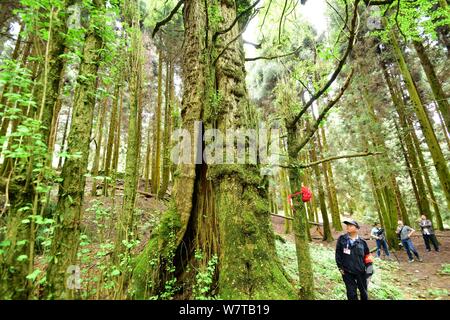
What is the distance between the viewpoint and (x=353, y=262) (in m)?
3.63

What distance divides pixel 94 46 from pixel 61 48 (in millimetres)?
370

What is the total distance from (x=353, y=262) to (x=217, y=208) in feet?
8.28

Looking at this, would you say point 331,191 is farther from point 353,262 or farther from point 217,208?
point 217,208

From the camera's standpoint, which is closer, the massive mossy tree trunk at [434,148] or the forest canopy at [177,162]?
the forest canopy at [177,162]

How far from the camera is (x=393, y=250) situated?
9539 mm


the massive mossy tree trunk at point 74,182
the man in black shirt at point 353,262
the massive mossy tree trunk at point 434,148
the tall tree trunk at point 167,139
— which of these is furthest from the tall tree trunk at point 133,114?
the massive mossy tree trunk at point 434,148

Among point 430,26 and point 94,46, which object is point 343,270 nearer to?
point 94,46

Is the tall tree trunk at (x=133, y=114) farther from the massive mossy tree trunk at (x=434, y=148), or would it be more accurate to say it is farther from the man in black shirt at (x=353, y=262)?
the massive mossy tree trunk at (x=434, y=148)

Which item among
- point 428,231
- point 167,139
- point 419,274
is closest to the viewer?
point 419,274

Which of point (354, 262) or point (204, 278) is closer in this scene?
point (204, 278)

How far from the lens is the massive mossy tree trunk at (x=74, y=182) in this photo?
2080 mm

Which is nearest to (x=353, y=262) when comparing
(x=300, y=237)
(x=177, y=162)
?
(x=300, y=237)

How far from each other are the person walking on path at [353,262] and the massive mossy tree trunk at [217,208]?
56.4 inches
